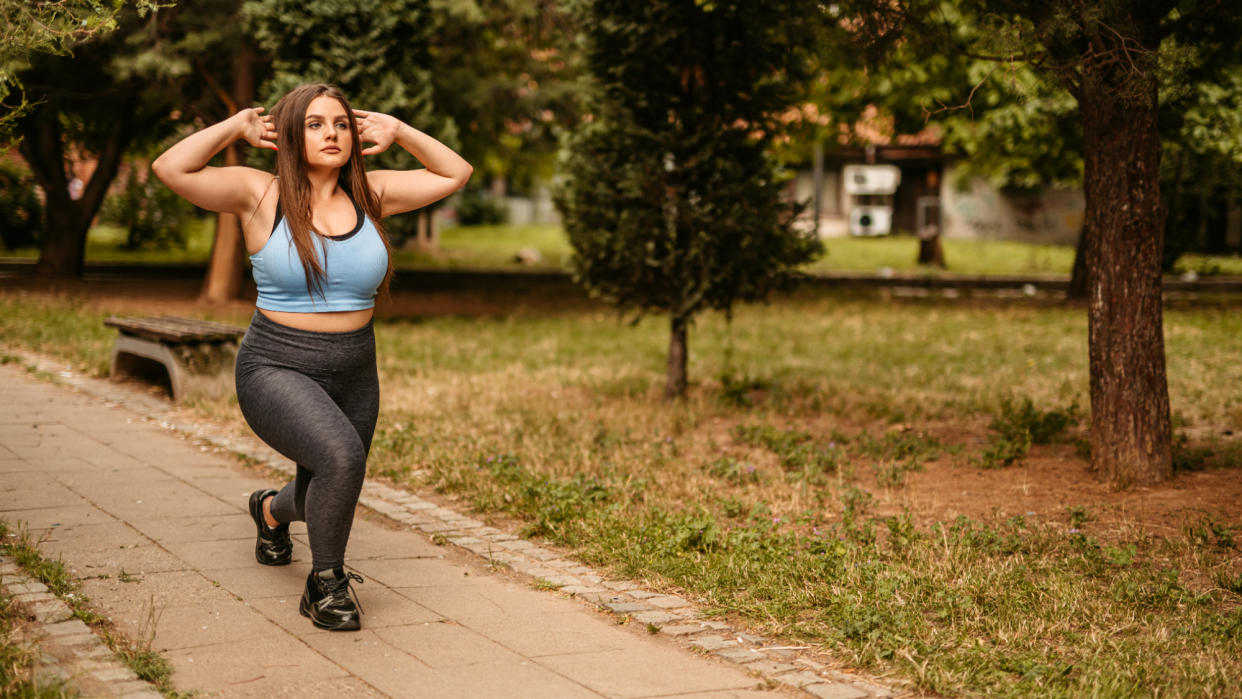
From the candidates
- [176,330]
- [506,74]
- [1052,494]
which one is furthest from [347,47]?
[1052,494]

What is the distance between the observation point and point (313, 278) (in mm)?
4387

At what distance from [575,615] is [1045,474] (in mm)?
3796

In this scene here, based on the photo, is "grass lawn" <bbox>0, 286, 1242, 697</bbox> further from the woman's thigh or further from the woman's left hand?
the woman's left hand

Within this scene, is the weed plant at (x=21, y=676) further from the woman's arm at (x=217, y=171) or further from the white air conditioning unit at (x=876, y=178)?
the white air conditioning unit at (x=876, y=178)

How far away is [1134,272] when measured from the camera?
7012 millimetres

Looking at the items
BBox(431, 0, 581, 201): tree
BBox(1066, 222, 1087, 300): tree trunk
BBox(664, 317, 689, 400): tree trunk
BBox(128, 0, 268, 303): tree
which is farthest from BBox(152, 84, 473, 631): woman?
BBox(1066, 222, 1087, 300): tree trunk

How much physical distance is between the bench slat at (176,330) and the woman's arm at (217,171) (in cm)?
555

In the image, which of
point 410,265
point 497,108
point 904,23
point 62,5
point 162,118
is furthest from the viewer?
point 410,265

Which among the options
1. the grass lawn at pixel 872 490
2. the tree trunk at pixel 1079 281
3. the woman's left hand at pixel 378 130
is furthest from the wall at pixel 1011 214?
the woman's left hand at pixel 378 130

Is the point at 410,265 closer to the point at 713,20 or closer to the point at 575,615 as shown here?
the point at 713,20

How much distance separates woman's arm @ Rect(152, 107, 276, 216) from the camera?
427 centimetres

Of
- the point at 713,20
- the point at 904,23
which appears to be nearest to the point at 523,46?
the point at 713,20

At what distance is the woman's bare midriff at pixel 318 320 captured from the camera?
4.46m

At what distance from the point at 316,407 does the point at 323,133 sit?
99 centimetres
